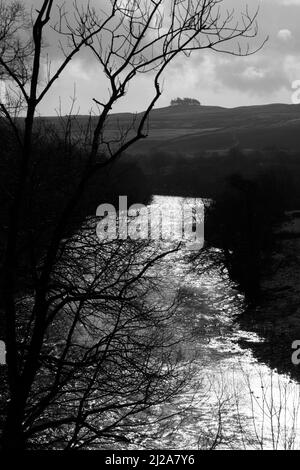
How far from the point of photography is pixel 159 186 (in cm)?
9519

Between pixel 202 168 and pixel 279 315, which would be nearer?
pixel 279 315

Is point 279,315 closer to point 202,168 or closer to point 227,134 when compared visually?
point 202,168

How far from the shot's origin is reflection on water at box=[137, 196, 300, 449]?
584 inches

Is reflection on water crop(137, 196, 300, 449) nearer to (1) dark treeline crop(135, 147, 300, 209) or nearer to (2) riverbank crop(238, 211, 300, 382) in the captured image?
(2) riverbank crop(238, 211, 300, 382)

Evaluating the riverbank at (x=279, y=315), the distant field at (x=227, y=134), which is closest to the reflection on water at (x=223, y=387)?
the riverbank at (x=279, y=315)

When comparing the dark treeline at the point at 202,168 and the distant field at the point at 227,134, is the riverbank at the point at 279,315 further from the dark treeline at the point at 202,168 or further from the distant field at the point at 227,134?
the distant field at the point at 227,134

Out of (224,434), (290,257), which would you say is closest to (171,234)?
(290,257)

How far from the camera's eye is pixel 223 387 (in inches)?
709

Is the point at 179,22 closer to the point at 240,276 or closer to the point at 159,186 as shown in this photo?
the point at 240,276

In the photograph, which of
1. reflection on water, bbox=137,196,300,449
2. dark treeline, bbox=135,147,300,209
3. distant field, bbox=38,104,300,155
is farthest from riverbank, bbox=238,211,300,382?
distant field, bbox=38,104,300,155

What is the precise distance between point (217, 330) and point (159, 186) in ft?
228

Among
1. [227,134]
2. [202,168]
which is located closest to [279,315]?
[202,168]

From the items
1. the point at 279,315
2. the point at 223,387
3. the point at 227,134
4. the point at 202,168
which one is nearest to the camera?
the point at 223,387
